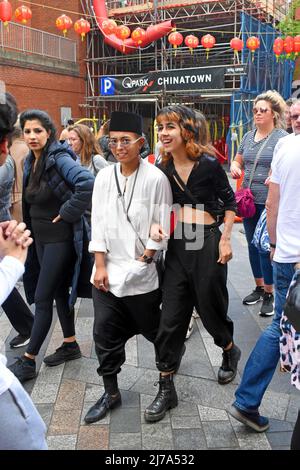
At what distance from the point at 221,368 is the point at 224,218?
1.08 metres

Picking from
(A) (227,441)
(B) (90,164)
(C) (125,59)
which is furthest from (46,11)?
(A) (227,441)

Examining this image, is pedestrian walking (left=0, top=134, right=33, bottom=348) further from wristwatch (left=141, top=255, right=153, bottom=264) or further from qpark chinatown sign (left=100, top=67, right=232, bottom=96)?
qpark chinatown sign (left=100, top=67, right=232, bottom=96)

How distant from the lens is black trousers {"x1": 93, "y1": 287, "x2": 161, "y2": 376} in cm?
292

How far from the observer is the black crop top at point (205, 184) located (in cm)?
298

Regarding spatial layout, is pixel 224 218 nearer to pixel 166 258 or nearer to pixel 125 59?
pixel 166 258

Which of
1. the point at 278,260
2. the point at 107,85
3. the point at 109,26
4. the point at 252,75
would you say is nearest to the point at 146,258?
the point at 278,260

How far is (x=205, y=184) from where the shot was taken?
118 inches

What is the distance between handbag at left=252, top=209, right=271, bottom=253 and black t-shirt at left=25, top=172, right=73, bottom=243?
1736 mm

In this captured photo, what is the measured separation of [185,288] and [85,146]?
245 cm

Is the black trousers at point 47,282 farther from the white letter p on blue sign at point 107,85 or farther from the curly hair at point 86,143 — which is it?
the white letter p on blue sign at point 107,85

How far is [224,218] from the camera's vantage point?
319cm

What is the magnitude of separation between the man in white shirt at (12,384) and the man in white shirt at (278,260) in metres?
1.36

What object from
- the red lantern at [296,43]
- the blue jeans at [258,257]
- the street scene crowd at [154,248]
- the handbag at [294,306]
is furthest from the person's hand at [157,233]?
the red lantern at [296,43]

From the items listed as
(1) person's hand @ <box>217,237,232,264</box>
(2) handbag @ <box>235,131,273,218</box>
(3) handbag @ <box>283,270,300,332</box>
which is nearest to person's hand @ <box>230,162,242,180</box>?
(2) handbag @ <box>235,131,273,218</box>
